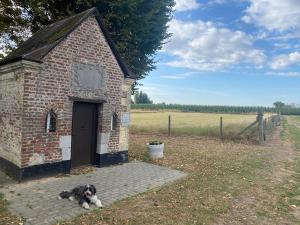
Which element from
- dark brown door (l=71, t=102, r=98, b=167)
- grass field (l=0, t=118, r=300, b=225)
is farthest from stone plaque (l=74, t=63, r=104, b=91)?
grass field (l=0, t=118, r=300, b=225)

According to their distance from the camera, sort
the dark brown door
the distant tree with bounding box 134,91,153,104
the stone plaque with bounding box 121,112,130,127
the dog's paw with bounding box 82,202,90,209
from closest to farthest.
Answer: the dog's paw with bounding box 82,202,90,209
the dark brown door
the stone plaque with bounding box 121,112,130,127
the distant tree with bounding box 134,91,153,104

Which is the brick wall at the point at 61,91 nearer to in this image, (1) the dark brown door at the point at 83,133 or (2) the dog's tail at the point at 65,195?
(1) the dark brown door at the point at 83,133

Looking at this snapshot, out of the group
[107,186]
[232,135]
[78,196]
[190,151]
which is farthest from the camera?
[232,135]

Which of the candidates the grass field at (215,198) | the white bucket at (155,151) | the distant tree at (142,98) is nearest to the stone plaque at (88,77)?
the white bucket at (155,151)

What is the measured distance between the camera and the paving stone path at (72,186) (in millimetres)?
6603

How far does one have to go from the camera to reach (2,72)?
33.7 ft

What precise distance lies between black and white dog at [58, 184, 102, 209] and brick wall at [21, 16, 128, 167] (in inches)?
89.5

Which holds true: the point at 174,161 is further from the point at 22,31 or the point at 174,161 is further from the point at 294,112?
the point at 294,112

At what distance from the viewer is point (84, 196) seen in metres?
7.19

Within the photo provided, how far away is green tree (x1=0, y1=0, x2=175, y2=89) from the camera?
15.8 m

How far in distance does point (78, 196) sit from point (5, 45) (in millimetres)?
13043

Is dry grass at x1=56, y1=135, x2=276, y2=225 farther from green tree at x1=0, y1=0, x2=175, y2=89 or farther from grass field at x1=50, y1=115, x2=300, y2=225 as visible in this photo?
green tree at x1=0, y1=0, x2=175, y2=89

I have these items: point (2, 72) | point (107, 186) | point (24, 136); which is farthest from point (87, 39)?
point (107, 186)

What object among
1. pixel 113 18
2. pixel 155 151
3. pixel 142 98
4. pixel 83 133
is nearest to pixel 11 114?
pixel 83 133
